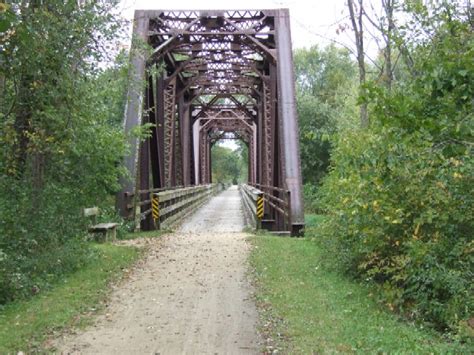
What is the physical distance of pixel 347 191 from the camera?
323 inches

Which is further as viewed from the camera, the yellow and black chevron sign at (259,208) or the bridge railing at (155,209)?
the yellow and black chevron sign at (259,208)

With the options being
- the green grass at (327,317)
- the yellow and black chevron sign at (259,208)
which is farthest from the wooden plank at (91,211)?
the yellow and black chevron sign at (259,208)

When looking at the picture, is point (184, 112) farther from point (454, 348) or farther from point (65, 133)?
point (454, 348)

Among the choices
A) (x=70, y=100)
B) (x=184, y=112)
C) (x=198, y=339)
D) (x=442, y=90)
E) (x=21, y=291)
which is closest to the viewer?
(x=442, y=90)

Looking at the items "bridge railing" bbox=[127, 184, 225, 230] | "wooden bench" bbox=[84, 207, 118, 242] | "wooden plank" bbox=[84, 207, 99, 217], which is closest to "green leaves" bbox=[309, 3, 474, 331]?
"wooden plank" bbox=[84, 207, 99, 217]

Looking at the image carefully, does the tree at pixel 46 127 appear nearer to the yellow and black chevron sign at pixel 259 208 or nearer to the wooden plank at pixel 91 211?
the wooden plank at pixel 91 211

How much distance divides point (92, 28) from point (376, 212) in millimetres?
4387

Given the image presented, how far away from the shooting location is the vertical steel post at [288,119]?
13281mm

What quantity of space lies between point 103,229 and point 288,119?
5.33 metres

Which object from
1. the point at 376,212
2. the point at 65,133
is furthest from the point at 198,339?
the point at 65,133

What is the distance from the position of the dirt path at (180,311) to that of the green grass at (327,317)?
0.27 meters

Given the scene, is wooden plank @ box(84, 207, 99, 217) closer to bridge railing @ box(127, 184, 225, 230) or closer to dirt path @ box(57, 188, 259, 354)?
dirt path @ box(57, 188, 259, 354)

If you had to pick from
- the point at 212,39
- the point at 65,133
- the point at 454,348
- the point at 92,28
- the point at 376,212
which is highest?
the point at 212,39

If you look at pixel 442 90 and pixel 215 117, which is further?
pixel 215 117
